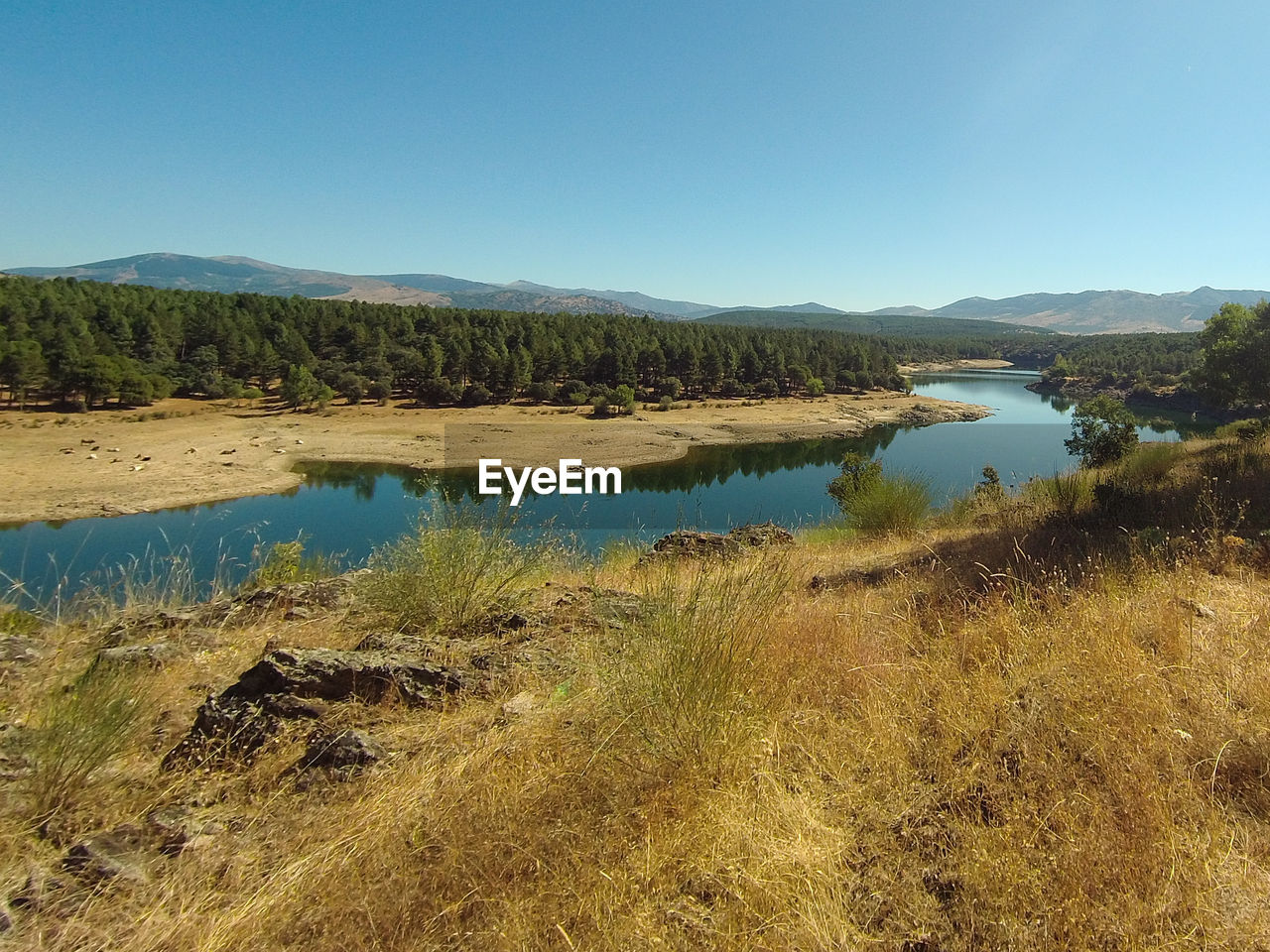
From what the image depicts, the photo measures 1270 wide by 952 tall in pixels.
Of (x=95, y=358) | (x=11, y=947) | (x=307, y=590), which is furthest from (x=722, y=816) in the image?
(x=95, y=358)

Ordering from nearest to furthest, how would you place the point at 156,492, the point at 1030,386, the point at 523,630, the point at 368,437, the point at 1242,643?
the point at 1242,643 → the point at 523,630 → the point at 156,492 → the point at 368,437 → the point at 1030,386

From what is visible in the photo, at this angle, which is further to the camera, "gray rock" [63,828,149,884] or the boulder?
the boulder

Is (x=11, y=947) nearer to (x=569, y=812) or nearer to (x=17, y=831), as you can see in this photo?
(x=17, y=831)

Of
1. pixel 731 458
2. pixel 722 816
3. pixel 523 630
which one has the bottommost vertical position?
pixel 731 458

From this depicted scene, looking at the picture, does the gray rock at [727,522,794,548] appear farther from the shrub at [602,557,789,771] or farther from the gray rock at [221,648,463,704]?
the shrub at [602,557,789,771]

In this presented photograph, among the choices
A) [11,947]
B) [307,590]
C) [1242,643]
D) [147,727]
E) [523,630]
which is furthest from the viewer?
[307,590]

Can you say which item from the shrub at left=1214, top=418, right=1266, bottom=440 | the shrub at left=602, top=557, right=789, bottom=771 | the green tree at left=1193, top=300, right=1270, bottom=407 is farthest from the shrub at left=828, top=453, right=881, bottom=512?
the shrub at left=602, top=557, right=789, bottom=771

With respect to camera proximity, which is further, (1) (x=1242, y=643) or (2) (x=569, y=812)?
(1) (x=1242, y=643)
